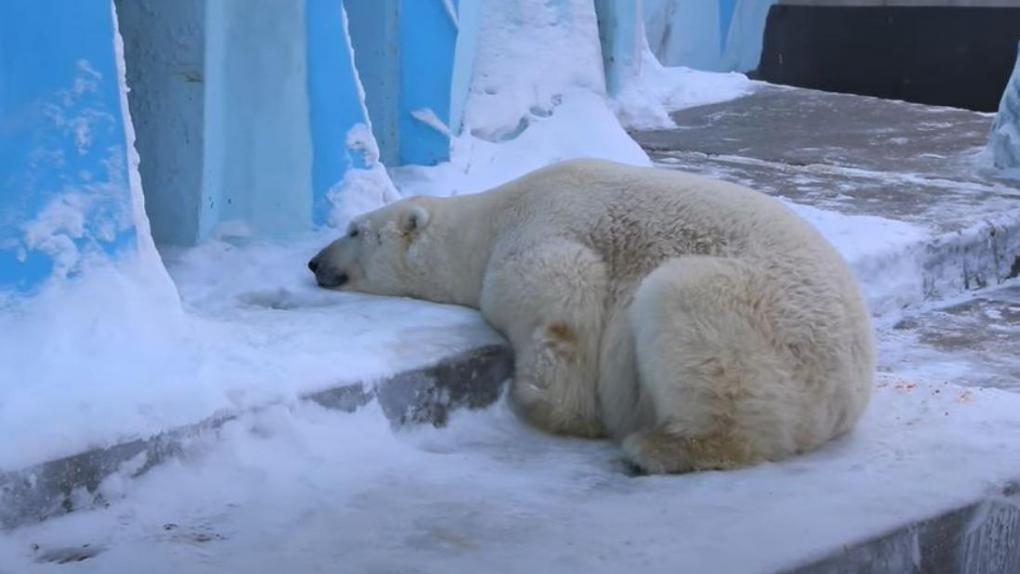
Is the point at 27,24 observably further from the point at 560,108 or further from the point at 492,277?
the point at 560,108

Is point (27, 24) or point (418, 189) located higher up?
point (27, 24)

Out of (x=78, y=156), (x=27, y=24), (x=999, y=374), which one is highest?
(x=27, y=24)

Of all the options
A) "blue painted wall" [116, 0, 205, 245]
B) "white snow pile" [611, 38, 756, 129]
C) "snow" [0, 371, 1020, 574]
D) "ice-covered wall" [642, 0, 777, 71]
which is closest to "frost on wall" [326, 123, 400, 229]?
"blue painted wall" [116, 0, 205, 245]

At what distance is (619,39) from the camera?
8016 mm

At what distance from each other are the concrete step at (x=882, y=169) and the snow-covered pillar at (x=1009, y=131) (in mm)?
84

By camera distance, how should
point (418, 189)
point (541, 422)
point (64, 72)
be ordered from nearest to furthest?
point (64, 72), point (541, 422), point (418, 189)

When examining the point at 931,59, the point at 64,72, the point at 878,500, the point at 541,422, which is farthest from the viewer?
the point at 931,59

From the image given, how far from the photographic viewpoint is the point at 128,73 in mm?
3988

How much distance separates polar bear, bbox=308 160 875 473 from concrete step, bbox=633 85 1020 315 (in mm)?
1562

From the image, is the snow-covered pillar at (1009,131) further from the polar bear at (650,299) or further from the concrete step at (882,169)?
the polar bear at (650,299)

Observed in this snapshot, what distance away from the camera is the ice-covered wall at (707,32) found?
10.3 m

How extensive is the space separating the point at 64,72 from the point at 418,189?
1998 mm

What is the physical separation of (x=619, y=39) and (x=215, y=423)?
5515mm

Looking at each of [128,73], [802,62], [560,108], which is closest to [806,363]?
[128,73]
